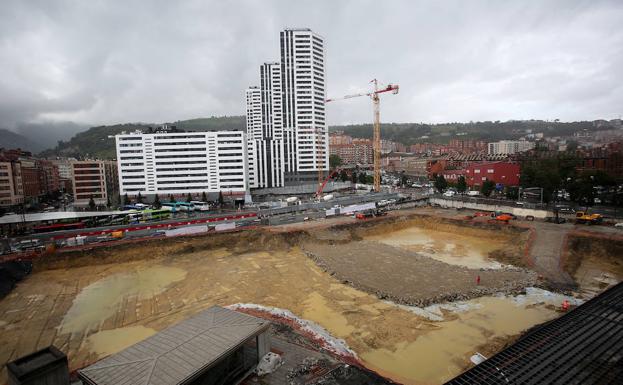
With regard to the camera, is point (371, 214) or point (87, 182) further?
point (87, 182)

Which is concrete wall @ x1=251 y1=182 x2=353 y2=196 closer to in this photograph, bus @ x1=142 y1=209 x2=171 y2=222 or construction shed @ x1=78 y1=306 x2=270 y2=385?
bus @ x1=142 y1=209 x2=171 y2=222

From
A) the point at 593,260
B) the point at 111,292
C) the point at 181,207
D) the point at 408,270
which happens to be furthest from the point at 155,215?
the point at 593,260

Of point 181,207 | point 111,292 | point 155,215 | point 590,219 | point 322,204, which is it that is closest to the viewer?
point 111,292

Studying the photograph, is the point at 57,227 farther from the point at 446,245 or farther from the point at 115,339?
the point at 446,245

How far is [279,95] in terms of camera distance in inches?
3061

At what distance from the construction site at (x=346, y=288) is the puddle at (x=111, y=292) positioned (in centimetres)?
13

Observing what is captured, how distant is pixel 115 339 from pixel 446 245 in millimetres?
29658

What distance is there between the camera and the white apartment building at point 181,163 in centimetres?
6069

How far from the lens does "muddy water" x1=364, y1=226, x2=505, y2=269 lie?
28125 millimetres

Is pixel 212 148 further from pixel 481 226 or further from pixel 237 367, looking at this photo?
pixel 237 367

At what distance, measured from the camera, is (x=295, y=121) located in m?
77.1

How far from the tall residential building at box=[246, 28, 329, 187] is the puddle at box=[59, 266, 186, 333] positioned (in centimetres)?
5033

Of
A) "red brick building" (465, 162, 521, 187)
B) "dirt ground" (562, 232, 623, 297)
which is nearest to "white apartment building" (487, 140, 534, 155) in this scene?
"red brick building" (465, 162, 521, 187)

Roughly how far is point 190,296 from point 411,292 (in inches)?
583
